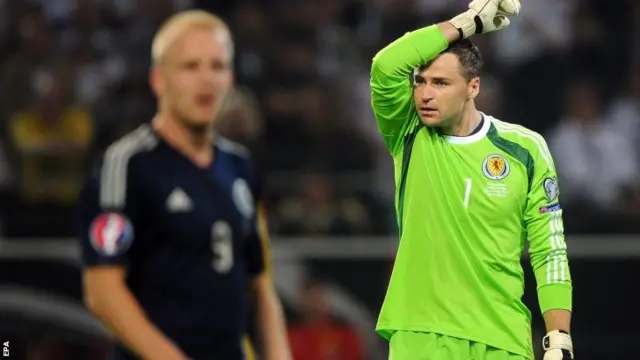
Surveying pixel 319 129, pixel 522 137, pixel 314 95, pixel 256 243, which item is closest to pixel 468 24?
pixel 522 137

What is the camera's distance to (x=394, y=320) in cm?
484

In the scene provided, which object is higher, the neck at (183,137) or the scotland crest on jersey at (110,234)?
the neck at (183,137)

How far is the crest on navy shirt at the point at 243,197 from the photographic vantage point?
4258 millimetres

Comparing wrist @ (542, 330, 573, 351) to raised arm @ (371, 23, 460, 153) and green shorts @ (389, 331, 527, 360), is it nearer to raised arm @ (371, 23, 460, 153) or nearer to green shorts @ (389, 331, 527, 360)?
green shorts @ (389, 331, 527, 360)

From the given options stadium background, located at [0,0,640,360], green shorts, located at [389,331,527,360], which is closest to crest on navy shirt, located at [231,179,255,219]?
green shorts, located at [389,331,527,360]

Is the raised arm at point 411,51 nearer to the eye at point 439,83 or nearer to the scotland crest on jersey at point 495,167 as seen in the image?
the eye at point 439,83

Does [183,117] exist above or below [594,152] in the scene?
above

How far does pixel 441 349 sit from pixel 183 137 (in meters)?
1.25

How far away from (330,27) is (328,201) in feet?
7.53

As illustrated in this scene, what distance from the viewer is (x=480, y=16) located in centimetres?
477

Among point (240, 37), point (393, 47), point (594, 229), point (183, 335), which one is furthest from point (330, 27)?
point (183, 335)

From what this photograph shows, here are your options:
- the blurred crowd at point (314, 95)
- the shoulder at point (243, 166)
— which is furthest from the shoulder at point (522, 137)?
the blurred crowd at point (314, 95)

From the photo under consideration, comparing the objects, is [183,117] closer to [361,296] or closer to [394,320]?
[394,320]

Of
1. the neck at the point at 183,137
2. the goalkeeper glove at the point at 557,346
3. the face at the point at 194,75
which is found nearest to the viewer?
the face at the point at 194,75
